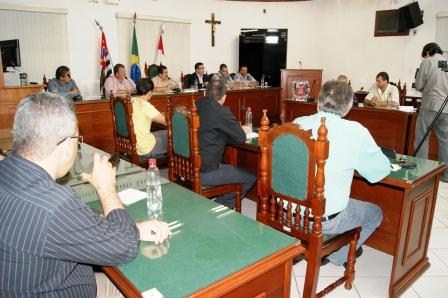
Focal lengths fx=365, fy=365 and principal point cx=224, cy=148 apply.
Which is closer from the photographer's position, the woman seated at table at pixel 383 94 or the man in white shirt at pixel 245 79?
the woman seated at table at pixel 383 94

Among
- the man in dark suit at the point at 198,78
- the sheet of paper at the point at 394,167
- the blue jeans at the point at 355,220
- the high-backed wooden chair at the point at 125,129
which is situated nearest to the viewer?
the blue jeans at the point at 355,220

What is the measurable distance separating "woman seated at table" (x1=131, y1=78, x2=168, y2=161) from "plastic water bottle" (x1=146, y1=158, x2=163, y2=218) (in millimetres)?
1643

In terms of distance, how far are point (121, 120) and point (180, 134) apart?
1.03 metres

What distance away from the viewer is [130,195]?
1.70 metres

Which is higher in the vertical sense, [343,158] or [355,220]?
[343,158]

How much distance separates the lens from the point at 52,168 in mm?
1061

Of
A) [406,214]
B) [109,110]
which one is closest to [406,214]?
[406,214]

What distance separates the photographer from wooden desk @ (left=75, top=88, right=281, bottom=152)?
468 centimetres

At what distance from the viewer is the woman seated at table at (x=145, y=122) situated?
3436mm

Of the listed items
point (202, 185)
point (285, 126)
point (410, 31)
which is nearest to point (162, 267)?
point (285, 126)

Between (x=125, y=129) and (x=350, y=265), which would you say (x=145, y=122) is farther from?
(x=350, y=265)

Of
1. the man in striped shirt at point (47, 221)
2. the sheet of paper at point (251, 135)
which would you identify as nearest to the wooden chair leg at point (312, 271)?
the man in striped shirt at point (47, 221)

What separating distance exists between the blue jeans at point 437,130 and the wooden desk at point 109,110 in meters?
2.74

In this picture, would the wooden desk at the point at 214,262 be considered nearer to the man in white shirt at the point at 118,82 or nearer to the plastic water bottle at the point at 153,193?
the plastic water bottle at the point at 153,193
